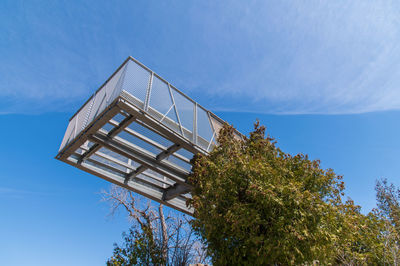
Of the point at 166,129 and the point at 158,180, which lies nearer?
the point at 166,129

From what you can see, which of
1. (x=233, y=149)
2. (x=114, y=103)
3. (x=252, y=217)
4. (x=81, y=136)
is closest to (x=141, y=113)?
(x=114, y=103)

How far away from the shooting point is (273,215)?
186 inches

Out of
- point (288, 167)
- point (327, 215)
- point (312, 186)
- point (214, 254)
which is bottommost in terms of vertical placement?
point (214, 254)

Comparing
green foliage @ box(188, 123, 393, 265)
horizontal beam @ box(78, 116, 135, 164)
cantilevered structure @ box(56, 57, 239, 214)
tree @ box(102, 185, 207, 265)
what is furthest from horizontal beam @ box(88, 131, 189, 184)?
green foliage @ box(188, 123, 393, 265)

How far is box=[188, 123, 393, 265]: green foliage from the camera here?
4590 mm

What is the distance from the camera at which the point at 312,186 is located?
19.6ft

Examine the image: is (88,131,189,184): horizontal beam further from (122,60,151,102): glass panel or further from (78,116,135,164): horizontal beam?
(122,60,151,102): glass panel

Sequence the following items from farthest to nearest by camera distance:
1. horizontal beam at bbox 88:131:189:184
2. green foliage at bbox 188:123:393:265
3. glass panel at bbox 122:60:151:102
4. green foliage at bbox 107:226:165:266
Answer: green foliage at bbox 107:226:165:266 → horizontal beam at bbox 88:131:189:184 → glass panel at bbox 122:60:151:102 → green foliage at bbox 188:123:393:265

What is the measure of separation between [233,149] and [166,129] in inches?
78.2

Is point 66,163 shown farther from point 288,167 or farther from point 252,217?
point 288,167

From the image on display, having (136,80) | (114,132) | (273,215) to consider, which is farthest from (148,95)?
(273,215)

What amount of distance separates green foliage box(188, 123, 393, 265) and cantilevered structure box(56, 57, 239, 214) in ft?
6.26

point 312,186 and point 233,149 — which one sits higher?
point 233,149

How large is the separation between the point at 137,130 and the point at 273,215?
4.43 m
